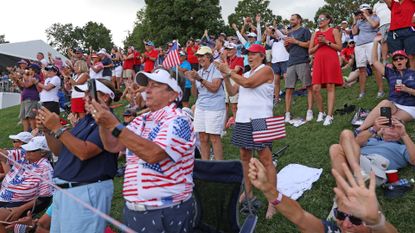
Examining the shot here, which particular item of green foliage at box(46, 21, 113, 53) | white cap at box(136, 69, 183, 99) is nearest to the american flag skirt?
white cap at box(136, 69, 183, 99)

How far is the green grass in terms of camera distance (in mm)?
3953

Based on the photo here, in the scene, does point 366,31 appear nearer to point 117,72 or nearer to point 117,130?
point 117,130

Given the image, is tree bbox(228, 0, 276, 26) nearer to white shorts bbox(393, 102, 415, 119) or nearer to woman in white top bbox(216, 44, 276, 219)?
white shorts bbox(393, 102, 415, 119)

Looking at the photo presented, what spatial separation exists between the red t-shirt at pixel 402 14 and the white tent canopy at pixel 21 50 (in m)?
20.3

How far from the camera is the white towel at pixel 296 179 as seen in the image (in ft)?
15.1

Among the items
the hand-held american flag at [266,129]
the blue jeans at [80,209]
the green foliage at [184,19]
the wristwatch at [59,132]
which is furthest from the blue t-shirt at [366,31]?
the green foliage at [184,19]

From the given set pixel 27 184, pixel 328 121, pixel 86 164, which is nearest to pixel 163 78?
pixel 86 164

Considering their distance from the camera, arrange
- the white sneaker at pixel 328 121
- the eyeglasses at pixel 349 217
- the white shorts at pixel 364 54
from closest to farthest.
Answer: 1. the eyeglasses at pixel 349 217
2. the white sneaker at pixel 328 121
3. the white shorts at pixel 364 54

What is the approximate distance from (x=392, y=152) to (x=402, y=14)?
2949 mm

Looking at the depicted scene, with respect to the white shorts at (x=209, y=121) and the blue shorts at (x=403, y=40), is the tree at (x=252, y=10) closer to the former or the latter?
the blue shorts at (x=403, y=40)

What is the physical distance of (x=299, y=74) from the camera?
731 cm

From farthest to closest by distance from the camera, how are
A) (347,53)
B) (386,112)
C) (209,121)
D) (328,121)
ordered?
1. (347,53)
2. (328,121)
3. (209,121)
4. (386,112)

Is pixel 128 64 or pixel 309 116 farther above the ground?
pixel 128 64

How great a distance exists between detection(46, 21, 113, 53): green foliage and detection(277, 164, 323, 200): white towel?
193 ft
